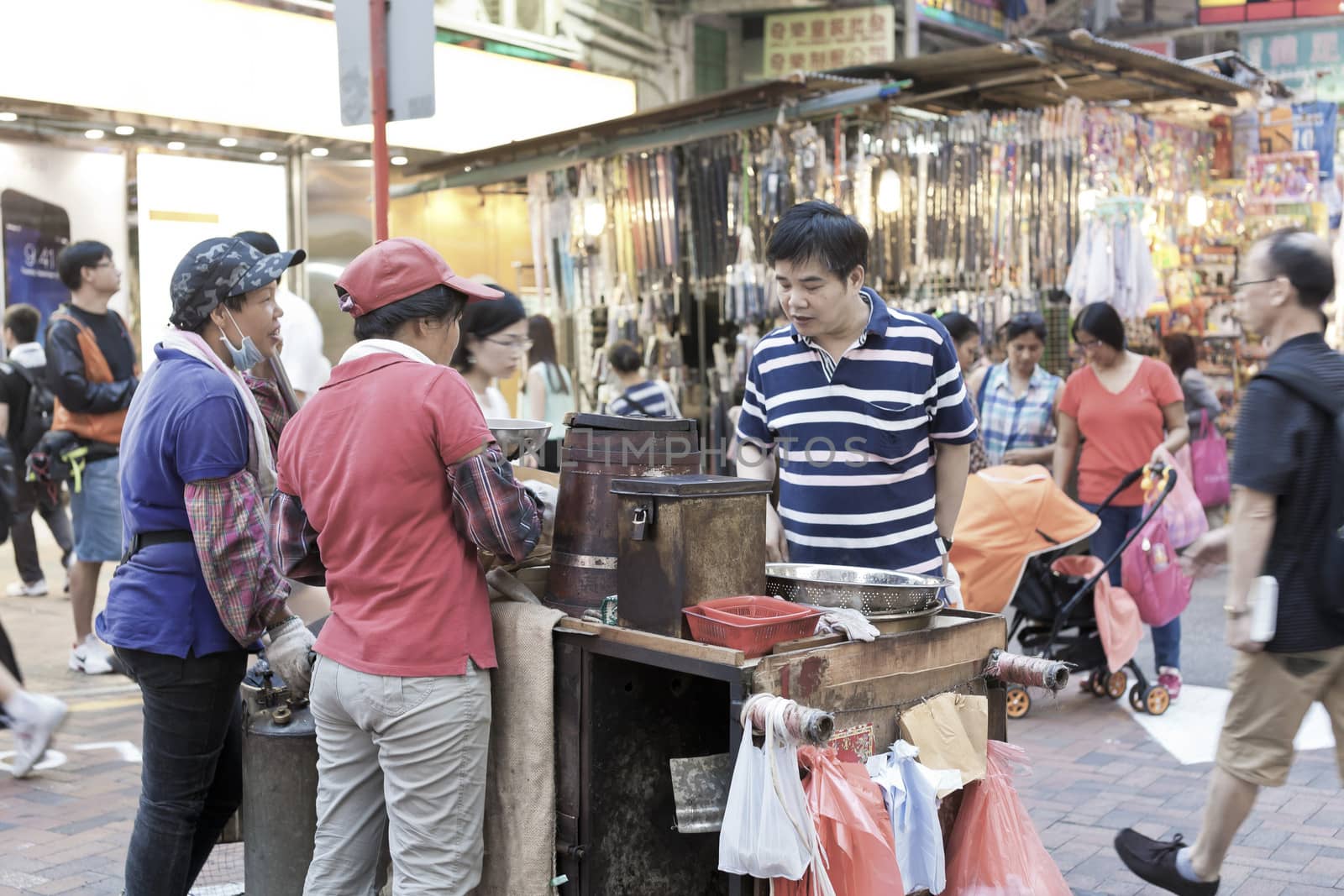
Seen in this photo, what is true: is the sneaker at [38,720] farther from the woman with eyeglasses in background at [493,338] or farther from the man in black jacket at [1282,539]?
the man in black jacket at [1282,539]

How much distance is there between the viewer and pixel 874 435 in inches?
147

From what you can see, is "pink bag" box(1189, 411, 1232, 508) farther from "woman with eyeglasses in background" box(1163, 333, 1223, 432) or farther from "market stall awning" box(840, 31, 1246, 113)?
"market stall awning" box(840, 31, 1246, 113)

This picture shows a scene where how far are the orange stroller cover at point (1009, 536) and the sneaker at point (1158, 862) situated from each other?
245cm

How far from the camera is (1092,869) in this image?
14.7ft

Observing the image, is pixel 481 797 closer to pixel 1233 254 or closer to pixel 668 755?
pixel 668 755

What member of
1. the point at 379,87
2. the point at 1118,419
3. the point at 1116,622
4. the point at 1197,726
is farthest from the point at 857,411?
the point at 1118,419

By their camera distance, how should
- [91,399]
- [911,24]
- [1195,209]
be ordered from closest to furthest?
[91,399] → [1195,209] → [911,24]

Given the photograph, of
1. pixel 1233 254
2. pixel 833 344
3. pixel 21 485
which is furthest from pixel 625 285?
pixel 833 344

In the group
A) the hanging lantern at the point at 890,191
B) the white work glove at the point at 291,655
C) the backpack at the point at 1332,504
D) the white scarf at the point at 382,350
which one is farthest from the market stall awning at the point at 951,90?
the white work glove at the point at 291,655

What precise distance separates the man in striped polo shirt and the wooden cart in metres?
0.40

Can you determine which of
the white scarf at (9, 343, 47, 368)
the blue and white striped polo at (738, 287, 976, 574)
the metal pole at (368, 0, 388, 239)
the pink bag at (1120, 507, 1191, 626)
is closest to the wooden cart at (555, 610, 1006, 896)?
the blue and white striped polo at (738, 287, 976, 574)

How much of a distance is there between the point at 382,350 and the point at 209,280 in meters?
0.76

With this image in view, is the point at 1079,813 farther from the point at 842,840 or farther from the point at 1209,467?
the point at 1209,467

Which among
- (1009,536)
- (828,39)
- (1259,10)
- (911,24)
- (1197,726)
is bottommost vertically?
(1197,726)
